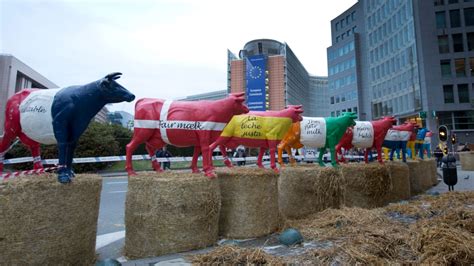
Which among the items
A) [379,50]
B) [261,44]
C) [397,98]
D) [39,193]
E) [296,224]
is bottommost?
[296,224]

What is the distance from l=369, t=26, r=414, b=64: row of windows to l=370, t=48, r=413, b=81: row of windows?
840 mm

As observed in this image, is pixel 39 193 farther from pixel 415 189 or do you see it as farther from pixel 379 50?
pixel 379 50

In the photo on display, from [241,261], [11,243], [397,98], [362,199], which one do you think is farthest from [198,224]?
[397,98]

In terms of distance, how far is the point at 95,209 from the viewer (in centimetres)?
364

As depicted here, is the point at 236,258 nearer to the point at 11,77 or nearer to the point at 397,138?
the point at 397,138

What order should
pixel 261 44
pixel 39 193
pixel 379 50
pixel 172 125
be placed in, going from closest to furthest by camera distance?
1. pixel 39 193
2. pixel 172 125
3. pixel 379 50
4. pixel 261 44

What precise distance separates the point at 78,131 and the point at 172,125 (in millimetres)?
1322

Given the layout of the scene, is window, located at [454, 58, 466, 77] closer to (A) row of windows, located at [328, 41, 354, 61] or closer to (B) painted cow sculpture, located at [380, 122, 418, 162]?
(A) row of windows, located at [328, 41, 354, 61]

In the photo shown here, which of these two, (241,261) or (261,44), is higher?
(261,44)

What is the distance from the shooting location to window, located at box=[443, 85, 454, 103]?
30.8 metres

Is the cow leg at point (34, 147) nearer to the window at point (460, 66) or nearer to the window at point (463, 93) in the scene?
the window at point (463, 93)

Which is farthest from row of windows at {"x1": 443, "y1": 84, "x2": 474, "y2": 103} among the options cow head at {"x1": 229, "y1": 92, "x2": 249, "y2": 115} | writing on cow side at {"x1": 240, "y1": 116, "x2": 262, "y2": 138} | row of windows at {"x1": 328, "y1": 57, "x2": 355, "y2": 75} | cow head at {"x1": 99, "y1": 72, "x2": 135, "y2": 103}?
cow head at {"x1": 99, "y1": 72, "x2": 135, "y2": 103}

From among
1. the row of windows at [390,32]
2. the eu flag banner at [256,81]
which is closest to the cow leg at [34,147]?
the row of windows at [390,32]

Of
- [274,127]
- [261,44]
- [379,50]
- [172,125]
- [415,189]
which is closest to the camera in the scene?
[172,125]
